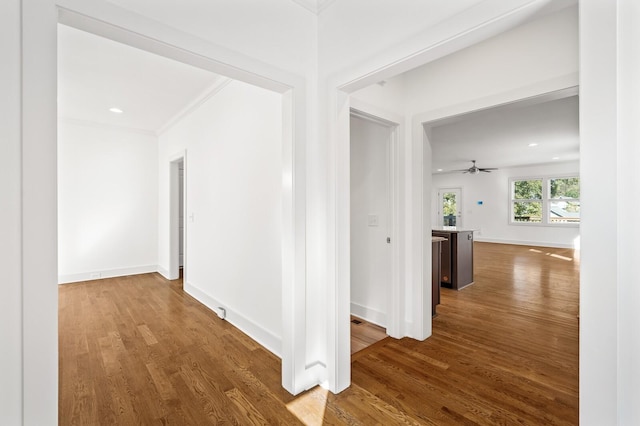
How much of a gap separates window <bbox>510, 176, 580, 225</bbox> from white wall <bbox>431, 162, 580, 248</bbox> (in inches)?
7.7

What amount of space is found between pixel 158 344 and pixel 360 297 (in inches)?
85.5

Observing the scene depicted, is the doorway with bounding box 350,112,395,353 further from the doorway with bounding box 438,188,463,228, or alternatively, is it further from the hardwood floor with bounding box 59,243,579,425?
the doorway with bounding box 438,188,463,228

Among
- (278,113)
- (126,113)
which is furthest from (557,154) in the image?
(126,113)

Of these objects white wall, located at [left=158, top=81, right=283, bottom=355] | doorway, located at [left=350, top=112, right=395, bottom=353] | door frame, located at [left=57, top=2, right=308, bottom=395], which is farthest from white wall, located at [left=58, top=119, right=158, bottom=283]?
door frame, located at [left=57, top=2, right=308, bottom=395]

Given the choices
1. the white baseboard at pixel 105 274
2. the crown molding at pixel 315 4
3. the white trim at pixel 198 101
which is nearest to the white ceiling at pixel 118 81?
the white trim at pixel 198 101

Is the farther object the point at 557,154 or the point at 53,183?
the point at 557,154

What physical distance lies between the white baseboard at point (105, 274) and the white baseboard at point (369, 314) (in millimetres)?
4299

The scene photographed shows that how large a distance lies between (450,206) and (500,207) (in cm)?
194

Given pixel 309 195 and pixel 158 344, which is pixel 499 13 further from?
pixel 158 344

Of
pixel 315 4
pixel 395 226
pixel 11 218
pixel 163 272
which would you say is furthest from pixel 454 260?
pixel 163 272

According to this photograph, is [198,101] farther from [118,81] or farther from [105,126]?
[105,126]

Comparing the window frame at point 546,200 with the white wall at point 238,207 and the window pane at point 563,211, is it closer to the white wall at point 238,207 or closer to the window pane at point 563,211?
the window pane at point 563,211

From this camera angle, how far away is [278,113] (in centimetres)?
253

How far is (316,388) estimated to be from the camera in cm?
209
